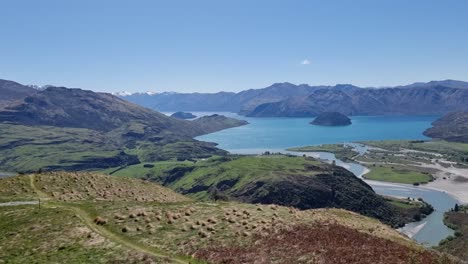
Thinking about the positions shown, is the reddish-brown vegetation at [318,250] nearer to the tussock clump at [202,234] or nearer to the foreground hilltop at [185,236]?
the foreground hilltop at [185,236]

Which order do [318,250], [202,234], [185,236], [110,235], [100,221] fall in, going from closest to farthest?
[318,250]
[202,234]
[185,236]
[110,235]
[100,221]

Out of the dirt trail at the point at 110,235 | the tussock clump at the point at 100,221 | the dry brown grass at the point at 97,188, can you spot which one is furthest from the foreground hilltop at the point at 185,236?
the dry brown grass at the point at 97,188

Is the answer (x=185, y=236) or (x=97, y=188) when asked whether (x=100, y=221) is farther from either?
(x=97, y=188)

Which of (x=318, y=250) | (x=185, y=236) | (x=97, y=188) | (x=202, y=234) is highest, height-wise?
(x=318, y=250)

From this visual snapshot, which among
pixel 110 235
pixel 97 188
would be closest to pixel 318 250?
pixel 110 235

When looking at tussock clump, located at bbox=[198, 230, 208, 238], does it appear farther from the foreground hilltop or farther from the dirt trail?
the dirt trail

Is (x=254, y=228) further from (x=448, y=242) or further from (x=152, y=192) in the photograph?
(x=448, y=242)

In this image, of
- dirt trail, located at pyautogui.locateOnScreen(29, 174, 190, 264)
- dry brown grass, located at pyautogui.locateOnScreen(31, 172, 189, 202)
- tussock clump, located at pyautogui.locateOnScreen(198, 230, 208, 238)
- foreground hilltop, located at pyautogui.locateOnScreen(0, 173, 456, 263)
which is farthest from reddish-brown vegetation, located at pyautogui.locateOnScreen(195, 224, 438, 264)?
dry brown grass, located at pyautogui.locateOnScreen(31, 172, 189, 202)

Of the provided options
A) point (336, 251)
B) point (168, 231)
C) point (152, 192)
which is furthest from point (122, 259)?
point (152, 192)
